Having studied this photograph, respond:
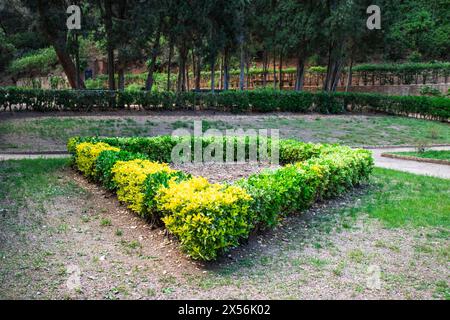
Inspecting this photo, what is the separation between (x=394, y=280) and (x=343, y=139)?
42.3 ft

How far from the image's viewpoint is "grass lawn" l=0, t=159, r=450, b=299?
4.69m

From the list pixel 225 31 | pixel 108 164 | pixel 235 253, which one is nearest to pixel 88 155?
pixel 108 164

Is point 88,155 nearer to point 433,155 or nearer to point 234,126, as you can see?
point 234,126

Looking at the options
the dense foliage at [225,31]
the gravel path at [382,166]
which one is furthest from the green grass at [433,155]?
the dense foliage at [225,31]

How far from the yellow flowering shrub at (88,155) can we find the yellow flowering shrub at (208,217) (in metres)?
3.64

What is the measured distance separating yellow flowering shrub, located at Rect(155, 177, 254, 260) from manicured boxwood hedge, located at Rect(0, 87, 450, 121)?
14.2m

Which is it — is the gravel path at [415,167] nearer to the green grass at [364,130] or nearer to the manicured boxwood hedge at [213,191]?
the manicured boxwood hedge at [213,191]

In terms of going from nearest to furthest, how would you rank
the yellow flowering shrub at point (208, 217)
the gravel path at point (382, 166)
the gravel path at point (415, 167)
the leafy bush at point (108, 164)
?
the yellow flowering shrub at point (208, 217)
the leafy bush at point (108, 164)
the gravel path at point (382, 166)
the gravel path at point (415, 167)

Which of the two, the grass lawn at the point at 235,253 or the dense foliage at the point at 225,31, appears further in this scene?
the dense foliage at the point at 225,31

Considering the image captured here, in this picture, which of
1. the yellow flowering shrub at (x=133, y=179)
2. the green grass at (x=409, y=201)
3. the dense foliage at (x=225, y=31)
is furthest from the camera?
the dense foliage at (x=225, y=31)

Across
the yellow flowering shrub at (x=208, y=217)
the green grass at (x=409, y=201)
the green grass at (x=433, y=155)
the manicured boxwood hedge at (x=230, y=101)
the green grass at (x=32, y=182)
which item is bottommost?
the green grass at (x=433, y=155)

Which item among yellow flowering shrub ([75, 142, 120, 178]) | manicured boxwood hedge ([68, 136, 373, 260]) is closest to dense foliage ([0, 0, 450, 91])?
yellow flowering shrub ([75, 142, 120, 178])

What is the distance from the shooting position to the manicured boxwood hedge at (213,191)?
5297 millimetres

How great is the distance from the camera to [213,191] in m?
5.71
